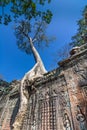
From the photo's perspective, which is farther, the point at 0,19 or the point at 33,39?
the point at 33,39

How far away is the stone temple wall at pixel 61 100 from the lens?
3.56m

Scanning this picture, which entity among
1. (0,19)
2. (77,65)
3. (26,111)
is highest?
(0,19)

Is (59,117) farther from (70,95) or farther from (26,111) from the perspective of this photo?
(26,111)

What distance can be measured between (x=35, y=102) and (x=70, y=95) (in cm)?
148

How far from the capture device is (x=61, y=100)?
13.5 feet

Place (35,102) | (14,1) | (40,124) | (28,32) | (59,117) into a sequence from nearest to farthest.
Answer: (59,117)
(40,124)
(35,102)
(14,1)
(28,32)

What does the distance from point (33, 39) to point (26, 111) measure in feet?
27.1

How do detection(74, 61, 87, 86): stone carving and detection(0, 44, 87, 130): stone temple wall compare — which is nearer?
detection(0, 44, 87, 130): stone temple wall

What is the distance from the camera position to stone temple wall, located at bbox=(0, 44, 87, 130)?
11.7 feet

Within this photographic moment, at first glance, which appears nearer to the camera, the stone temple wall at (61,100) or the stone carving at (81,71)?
the stone temple wall at (61,100)

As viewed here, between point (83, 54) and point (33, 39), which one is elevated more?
→ point (33, 39)

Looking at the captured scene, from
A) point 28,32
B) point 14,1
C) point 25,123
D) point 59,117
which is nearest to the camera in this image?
point 59,117

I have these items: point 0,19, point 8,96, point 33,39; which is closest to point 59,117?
point 8,96

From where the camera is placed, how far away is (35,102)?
4938 mm
